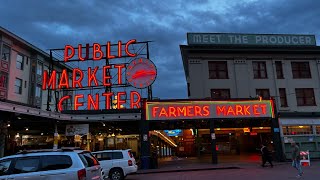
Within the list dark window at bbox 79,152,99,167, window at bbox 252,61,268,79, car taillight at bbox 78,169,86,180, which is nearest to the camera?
car taillight at bbox 78,169,86,180

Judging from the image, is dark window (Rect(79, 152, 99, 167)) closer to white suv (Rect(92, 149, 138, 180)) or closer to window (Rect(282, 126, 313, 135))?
white suv (Rect(92, 149, 138, 180))

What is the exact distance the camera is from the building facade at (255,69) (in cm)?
3775

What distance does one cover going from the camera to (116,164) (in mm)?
19422

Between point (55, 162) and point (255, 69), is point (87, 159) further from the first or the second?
point (255, 69)

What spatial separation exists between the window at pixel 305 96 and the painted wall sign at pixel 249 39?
548 centimetres

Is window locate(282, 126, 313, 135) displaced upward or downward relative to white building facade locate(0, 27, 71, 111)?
downward

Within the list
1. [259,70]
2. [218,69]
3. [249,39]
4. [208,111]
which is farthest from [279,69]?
[208,111]

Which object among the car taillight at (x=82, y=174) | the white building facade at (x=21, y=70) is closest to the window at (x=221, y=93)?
the white building facade at (x=21, y=70)

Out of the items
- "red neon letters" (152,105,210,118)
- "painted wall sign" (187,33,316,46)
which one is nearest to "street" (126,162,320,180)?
"red neon letters" (152,105,210,118)

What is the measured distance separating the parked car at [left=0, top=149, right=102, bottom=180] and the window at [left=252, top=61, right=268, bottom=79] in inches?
1245

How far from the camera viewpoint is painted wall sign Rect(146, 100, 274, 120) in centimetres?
2939

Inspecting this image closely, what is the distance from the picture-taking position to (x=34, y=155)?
10211 mm

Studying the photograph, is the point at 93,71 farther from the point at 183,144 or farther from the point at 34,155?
the point at 34,155

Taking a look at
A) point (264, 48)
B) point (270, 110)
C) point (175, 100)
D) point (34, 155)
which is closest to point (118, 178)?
point (34, 155)
